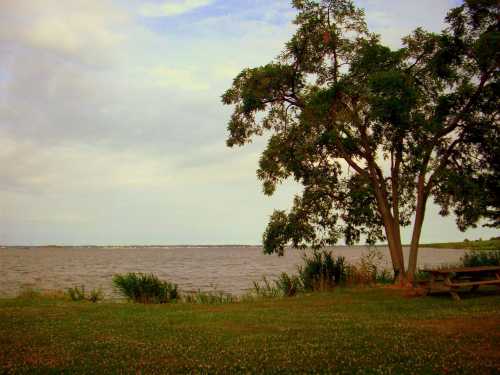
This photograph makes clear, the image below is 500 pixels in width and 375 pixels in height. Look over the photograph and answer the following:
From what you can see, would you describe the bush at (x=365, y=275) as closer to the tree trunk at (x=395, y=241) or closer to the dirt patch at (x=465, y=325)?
the tree trunk at (x=395, y=241)

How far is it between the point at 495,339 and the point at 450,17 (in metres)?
18.7

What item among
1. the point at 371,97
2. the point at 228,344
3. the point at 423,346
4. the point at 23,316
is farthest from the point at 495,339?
the point at 23,316

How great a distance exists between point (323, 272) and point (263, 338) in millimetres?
14703

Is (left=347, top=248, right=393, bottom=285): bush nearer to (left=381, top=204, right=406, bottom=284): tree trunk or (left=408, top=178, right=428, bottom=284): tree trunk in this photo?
(left=381, top=204, right=406, bottom=284): tree trunk

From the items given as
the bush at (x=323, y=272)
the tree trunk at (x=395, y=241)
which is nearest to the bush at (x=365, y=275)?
the bush at (x=323, y=272)

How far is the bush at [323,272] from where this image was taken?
1067 inches

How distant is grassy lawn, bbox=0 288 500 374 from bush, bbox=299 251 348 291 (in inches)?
A: 236

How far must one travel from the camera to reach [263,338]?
13.2m

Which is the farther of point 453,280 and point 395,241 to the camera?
point 395,241

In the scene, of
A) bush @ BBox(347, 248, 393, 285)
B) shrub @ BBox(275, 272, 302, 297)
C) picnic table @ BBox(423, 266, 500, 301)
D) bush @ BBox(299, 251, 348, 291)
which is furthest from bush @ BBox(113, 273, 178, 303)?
picnic table @ BBox(423, 266, 500, 301)

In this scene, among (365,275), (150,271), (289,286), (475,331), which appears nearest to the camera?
(475,331)

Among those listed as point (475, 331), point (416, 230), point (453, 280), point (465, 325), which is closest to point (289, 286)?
point (416, 230)

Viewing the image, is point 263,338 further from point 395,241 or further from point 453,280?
point 395,241

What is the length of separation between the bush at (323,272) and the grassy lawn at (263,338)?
6.01 meters
